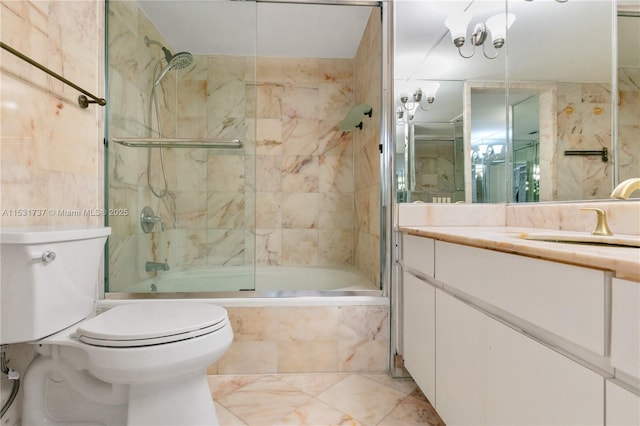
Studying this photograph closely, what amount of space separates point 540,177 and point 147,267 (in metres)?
2.03

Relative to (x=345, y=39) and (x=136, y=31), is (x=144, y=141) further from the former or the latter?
(x=345, y=39)

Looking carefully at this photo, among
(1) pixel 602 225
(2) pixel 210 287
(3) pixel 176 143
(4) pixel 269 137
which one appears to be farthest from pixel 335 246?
(1) pixel 602 225

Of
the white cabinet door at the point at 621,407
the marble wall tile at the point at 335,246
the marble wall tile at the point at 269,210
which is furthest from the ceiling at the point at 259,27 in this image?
the white cabinet door at the point at 621,407

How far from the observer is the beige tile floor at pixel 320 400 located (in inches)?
53.7

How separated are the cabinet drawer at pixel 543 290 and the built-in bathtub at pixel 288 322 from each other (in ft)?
2.71

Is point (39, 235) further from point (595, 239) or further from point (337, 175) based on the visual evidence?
point (337, 175)

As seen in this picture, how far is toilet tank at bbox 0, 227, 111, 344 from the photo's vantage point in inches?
40.3

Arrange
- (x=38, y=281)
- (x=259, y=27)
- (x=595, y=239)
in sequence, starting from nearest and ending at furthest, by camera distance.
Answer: (x=595, y=239) < (x=38, y=281) < (x=259, y=27)

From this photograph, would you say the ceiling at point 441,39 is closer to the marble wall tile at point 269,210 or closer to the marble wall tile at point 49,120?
the marble wall tile at point 49,120

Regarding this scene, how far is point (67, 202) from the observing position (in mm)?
1495

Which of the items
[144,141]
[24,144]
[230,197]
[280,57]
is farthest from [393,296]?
[280,57]

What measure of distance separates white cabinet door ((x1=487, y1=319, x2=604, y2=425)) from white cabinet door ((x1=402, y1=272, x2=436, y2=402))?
0.40 metres

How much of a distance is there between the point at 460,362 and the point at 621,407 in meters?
0.55

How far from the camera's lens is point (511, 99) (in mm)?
1678
